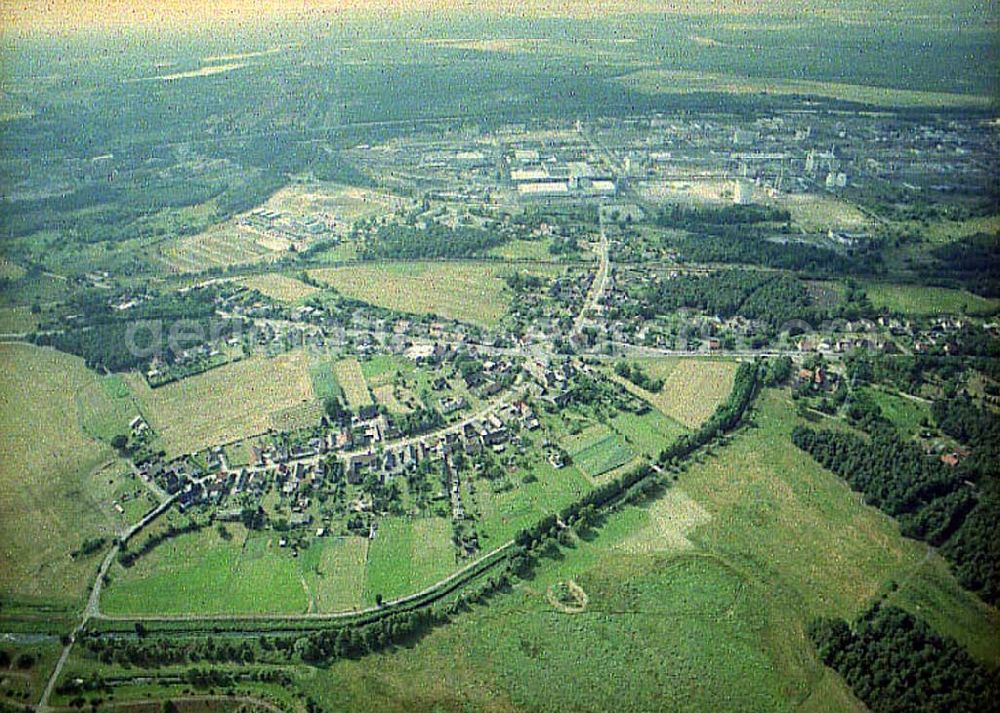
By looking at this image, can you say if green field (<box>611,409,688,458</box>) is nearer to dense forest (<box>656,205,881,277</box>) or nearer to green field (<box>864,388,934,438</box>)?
green field (<box>864,388,934,438</box>)

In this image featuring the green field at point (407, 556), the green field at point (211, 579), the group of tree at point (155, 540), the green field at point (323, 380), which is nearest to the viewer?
the green field at point (211, 579)

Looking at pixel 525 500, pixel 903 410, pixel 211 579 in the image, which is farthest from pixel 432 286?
pixel 903 410

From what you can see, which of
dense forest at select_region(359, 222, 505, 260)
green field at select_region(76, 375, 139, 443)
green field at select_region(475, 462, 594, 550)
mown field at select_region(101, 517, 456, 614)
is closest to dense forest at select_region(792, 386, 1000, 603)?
green field at select_region(475, 462, 594, 550)

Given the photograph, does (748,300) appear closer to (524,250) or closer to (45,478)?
(524,250)

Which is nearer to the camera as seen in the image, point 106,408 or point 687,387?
point 106,408

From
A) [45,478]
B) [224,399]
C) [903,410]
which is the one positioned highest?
[224,399]

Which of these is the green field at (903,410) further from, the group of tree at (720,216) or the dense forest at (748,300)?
the group of tree at (720,216)

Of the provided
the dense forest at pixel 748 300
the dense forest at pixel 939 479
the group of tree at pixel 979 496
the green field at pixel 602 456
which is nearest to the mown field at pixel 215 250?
the dense forest at pixel 748 300
